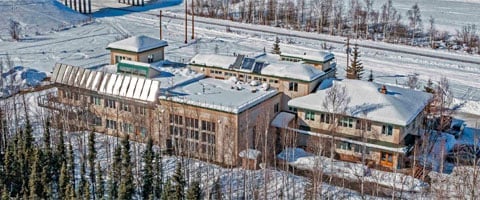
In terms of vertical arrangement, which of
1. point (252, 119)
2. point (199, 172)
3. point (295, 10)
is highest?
point (295, 10)

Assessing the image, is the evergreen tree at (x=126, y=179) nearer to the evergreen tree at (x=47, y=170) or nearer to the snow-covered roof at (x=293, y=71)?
the evergreen tree at (x=47, y=170)

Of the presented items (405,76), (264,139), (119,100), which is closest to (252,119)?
(264,139)

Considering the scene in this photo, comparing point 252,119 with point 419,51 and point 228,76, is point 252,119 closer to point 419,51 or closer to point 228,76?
point 228,76

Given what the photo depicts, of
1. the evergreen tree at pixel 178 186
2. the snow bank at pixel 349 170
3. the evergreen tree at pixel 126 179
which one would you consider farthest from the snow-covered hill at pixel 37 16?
the evergreen tree at pixel 178 186

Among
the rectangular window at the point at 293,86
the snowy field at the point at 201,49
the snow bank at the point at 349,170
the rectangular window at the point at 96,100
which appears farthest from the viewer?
the snowy field at the point at 201,49

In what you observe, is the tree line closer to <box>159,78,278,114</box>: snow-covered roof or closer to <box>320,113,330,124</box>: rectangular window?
<box>159,78,278,114</box>: snow-covered roof

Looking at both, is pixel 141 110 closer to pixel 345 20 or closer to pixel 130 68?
pixel 130 68

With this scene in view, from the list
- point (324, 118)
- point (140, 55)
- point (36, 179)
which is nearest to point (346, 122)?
point (324, 118)
